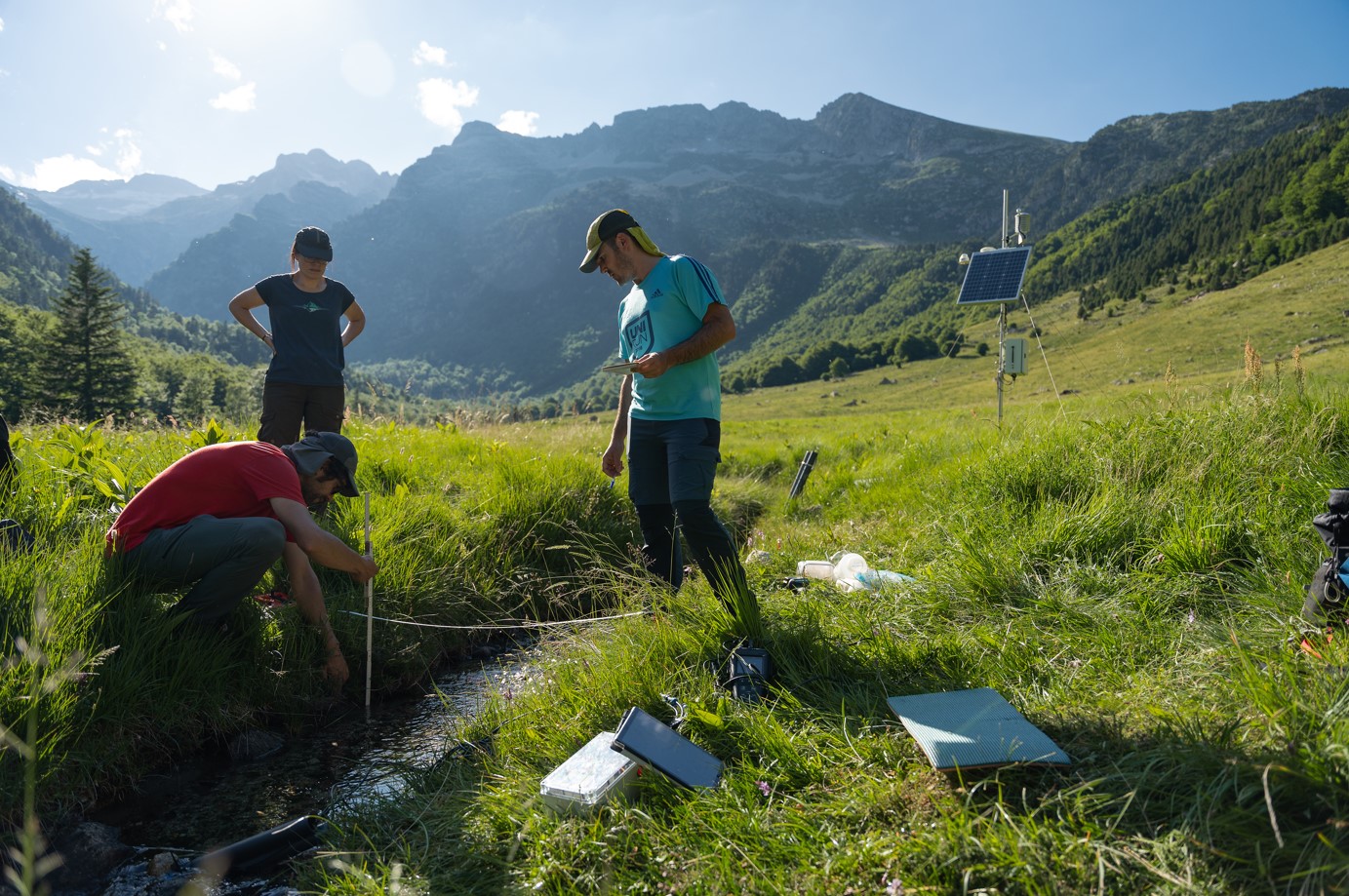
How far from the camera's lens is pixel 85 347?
194 ft

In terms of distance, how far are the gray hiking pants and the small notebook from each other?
3.11 metres

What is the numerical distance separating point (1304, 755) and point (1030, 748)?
0.68 meters

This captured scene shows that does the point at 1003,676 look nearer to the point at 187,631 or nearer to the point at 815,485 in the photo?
the point at 187,631

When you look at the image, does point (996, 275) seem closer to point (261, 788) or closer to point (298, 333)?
point (298, 333)

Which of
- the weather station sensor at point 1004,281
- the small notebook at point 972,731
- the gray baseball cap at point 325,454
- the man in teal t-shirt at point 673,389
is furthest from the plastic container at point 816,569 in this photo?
the weather station sensor at point 1004,281

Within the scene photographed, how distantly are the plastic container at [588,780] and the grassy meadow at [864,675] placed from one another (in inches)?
3.0

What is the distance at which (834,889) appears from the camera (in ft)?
6.61

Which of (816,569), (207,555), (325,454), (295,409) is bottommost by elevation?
(816,569)

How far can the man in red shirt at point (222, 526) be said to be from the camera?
363cm

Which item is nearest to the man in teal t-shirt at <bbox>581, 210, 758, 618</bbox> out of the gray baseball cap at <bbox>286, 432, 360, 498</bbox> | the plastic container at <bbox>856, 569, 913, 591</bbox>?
the plastic container at <bbox>856, 569, 913, 591</bbox>

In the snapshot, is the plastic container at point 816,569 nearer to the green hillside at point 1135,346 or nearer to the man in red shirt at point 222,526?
the man in red shirt at point 222,526

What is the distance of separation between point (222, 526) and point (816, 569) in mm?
3698

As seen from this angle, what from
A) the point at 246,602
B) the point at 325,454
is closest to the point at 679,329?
the point at 325,454

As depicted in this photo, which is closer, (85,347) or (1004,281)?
(1004,281)
